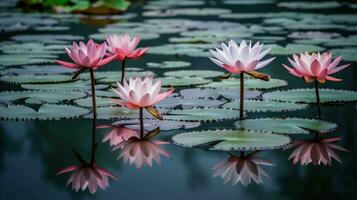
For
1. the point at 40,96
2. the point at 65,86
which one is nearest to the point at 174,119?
the point at 40,96

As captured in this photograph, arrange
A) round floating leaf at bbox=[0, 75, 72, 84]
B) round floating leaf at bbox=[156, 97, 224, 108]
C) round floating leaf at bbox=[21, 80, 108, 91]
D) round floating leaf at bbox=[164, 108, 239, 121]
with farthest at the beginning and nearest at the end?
round floating leaf at bbox=[0, 75, 72, 84]
round floating leaf at bbox=[21, 80, 108, 91]
round floating leaf at bbox=[156, 97, 224, 108]
round floating leaf at bbox=[164, 108, 239, 121]

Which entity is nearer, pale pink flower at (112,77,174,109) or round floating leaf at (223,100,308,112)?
pale pink flower at (112,77,174,109)

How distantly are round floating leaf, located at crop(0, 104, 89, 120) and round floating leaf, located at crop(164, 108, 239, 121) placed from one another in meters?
0.28

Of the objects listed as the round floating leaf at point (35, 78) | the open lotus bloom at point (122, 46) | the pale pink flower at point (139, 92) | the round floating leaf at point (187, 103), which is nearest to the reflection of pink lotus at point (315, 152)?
the pale pink flower at point (139, 92)

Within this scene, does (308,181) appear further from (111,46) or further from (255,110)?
(111,46)

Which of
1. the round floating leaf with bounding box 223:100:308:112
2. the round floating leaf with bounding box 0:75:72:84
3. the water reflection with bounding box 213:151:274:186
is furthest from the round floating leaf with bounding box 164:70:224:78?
the water reflection with bounding box 213:151:274:186

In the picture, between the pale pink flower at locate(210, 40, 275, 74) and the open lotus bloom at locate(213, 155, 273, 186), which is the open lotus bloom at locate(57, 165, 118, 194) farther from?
the pale pink flower at locate(210, 40, 275, 74)

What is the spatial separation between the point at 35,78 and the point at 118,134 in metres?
0.90

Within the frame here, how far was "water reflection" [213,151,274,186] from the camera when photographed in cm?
120

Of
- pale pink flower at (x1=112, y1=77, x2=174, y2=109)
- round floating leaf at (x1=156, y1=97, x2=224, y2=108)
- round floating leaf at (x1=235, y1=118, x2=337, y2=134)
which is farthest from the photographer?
round floating leaf at (x1=156, y1=97, x2=224, y2=108)

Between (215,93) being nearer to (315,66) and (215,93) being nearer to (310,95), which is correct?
(310,95)

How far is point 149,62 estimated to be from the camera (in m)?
2.82

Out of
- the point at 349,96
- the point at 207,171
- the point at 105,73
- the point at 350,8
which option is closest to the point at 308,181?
the point at 207,171

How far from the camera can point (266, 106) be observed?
5.92 feet
